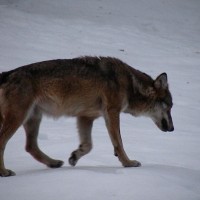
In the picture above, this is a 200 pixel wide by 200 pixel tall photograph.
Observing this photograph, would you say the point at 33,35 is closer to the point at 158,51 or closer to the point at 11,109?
the point at 158,51

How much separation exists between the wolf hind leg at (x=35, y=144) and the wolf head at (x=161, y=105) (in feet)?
6.32

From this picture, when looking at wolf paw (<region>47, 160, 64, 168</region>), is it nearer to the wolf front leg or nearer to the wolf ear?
the wolf front leg

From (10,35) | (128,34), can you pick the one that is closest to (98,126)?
(10,35)

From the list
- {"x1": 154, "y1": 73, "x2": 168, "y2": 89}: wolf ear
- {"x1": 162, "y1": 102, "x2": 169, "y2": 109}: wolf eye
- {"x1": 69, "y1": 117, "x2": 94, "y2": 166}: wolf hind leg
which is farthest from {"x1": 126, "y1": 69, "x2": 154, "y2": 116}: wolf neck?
{"x1": 69, "y1": 117, "x2": 94, "y2": 166}: wolf hind leg

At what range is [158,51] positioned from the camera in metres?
20.1

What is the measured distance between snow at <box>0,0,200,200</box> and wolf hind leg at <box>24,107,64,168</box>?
5.0 inches

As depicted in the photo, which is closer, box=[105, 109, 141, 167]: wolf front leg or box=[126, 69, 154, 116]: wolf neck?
box=[105, 109, 141, 167]: wolf front leg

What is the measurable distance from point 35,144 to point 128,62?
36.5ft

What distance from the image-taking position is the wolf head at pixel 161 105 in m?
7.68

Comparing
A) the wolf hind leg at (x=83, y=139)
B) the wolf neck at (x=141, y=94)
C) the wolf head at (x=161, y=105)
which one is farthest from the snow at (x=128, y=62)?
the wolf neck at (x=141, y=94)

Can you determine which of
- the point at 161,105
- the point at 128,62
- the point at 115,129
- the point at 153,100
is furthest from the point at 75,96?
the point at 128,62

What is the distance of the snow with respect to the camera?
5.17 m

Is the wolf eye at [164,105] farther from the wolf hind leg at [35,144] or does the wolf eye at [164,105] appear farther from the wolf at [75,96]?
the wolf hind leg at [35,144]

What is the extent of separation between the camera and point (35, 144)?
697cm
